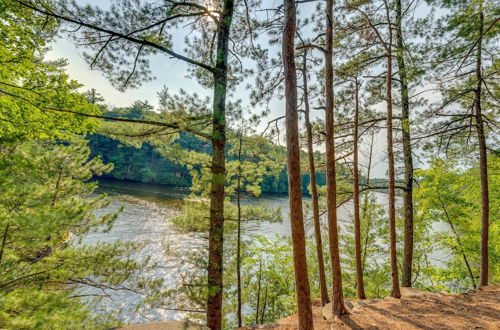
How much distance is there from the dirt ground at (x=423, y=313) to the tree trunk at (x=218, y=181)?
210cm

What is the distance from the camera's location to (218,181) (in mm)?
3822

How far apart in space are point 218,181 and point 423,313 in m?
5.16

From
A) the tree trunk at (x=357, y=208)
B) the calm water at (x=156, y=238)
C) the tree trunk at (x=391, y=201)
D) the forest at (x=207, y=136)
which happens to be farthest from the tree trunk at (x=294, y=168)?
the tree trunk at (x=391, y=201)

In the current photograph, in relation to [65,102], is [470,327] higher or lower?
lower

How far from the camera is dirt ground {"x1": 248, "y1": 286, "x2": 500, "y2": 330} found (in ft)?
12.4

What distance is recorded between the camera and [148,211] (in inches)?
822

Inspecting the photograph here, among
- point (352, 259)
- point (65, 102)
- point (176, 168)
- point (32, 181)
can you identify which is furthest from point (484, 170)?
point (176, 168)

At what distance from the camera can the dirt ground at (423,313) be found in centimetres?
379

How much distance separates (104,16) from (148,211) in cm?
2073

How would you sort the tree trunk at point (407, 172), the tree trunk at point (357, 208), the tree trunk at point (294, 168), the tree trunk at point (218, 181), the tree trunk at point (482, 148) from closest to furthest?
the tree trunk at point (294, 168) < the tree trunk at point (218, 181) < the tree trunk at point (482, 148) < the tree trunk at point (357, 208) < the tree trunk at point (407, 172)

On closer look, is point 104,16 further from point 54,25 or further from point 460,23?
point 460,23

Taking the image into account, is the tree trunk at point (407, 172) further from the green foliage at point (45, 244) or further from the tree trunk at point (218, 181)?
the green foliage at point (45, 244)

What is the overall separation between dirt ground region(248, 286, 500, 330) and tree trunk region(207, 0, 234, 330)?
6.89 ft

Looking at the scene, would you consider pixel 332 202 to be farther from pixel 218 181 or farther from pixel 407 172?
pixel 407 172
